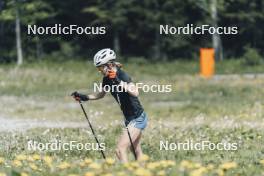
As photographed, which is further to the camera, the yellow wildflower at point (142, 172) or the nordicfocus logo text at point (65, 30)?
the nordicfocus logo text at point (65, 30)

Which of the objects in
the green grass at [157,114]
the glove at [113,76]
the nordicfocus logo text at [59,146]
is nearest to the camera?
the glove at [113,76]

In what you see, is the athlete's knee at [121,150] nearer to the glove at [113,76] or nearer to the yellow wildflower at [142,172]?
the glove at [113,76]

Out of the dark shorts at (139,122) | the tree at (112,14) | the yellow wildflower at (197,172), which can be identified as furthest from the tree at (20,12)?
the yellow wildflower at (197,172)

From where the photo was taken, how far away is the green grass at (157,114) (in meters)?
13.1

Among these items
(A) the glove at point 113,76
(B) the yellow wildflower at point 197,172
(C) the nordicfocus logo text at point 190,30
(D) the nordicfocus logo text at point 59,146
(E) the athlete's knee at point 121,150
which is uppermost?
(C) the nordicfocus logo text at point 190,30

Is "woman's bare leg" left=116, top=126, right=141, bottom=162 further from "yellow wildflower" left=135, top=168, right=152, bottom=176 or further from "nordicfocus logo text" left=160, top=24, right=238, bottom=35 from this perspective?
"nordicfocus logo text" left=160, top=24, right=238, bottom=35

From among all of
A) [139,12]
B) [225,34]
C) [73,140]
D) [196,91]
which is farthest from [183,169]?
[225,34]

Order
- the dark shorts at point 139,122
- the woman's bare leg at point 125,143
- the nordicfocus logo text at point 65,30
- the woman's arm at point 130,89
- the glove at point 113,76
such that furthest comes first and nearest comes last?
Answer: 1. the nordicfocus logo text at point 65,30
2. the dark shorts at point 139,122
3. the woman's bare leg at point 125,143
4. the woman's arm at point 130,89
5. the glove at point 113,76

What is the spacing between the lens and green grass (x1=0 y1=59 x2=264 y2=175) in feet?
42.9

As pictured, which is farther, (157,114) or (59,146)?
(157,114)

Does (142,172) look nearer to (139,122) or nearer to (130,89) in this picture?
(130,89)

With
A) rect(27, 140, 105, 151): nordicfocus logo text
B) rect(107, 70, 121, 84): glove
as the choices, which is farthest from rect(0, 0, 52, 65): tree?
rect(107, 70, 121, 84): glove

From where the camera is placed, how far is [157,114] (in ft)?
72.9

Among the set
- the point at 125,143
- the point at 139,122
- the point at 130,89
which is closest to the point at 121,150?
the point at 125,143
